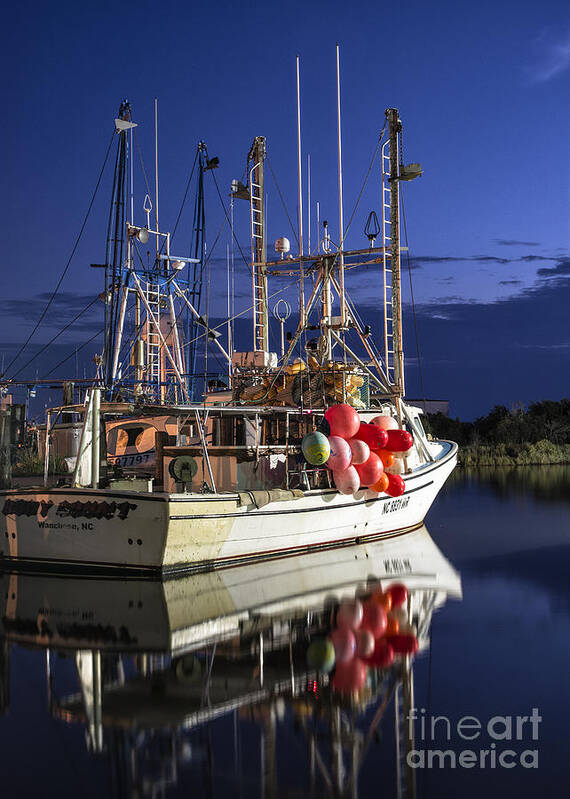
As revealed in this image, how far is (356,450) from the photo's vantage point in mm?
15953

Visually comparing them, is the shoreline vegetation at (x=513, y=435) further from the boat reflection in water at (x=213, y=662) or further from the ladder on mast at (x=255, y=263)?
the boat reflection in water at (x=213, y=662)

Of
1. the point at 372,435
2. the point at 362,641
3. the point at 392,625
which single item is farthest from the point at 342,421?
the point at 362,641

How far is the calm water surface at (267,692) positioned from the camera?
6.32 meters

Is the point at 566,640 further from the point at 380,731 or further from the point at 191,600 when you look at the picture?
the point at 191,600

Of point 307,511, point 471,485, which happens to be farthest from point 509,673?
point 471,485

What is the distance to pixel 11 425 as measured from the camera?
53.9ft

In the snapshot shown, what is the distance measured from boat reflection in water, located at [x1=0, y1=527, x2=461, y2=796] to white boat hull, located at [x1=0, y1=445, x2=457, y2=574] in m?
0.41

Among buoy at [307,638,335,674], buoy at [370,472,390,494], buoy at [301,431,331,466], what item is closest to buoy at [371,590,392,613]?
buoy at [307,638,335,674]

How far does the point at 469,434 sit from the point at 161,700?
5787cm

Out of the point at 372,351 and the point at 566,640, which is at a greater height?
the point at 372,351

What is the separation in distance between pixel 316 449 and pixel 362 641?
17.3ft

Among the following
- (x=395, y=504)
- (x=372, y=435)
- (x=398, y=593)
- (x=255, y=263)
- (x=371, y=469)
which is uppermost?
(x=255, y=263)

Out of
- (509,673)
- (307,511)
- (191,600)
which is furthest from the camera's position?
(307,511)

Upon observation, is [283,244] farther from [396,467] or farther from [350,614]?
[350,614]
